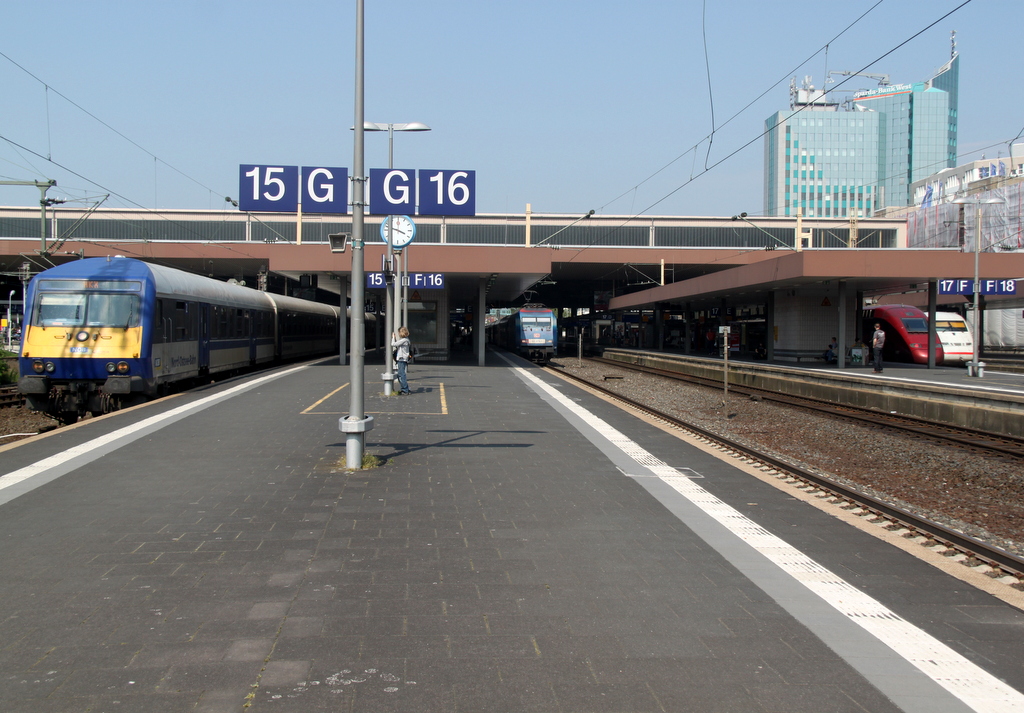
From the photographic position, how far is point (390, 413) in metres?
13.8

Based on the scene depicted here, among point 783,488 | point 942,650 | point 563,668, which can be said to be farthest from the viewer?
point 783,488

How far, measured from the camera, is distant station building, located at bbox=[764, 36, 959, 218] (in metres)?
149

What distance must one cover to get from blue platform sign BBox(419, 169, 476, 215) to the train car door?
6.38 m

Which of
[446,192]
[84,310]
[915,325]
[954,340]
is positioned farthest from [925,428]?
[954,340]

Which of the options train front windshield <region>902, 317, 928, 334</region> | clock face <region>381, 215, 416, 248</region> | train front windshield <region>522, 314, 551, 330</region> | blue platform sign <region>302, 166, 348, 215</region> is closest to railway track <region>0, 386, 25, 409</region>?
blue platform sign <region>302, 166, 348, 215</region>

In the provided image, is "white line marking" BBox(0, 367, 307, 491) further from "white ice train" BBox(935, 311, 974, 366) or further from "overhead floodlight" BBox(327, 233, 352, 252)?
"white ice train" BBox(935, 311, 974, 366)

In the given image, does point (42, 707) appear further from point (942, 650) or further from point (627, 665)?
point (942, 650)

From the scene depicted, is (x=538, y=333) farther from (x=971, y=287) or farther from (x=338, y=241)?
(x=338, y=241)

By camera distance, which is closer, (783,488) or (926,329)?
(783,488)

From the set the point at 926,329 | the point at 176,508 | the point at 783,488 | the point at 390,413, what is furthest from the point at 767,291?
the point at 176,508

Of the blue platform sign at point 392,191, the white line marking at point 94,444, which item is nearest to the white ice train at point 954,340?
the blue platform sign at point 392,191

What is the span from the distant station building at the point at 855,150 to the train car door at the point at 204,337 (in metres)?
143

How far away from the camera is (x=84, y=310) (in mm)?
14867

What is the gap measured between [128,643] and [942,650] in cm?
445
